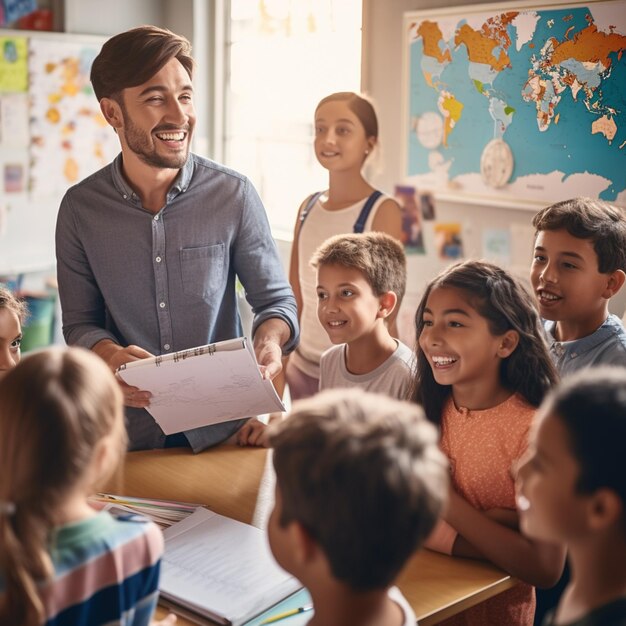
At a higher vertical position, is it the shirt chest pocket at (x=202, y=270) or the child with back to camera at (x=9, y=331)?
the shirt chest pocket at (x=202, y=270)

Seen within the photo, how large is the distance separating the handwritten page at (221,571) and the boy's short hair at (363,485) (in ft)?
1.15

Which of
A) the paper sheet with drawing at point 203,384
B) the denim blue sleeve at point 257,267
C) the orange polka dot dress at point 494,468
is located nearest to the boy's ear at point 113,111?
the denim blue sleeve at point 257,267

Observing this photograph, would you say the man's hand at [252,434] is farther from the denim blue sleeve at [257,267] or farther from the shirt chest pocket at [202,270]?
the shirt chest pocket at [202,270]

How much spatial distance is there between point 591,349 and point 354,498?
4.15 feet

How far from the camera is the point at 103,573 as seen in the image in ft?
3.74

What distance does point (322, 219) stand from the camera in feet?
10.1

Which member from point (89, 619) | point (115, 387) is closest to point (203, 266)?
point (115, 387)

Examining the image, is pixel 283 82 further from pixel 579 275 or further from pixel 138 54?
pixel 579 275

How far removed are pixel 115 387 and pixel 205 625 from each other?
17.5 inches

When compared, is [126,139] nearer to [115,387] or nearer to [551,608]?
[115,387]

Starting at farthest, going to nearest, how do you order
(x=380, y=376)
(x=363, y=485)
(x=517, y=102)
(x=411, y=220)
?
(x=411, y=220)
(x=517, y=102)
(x=380, y=376)
(x=363, y=485)

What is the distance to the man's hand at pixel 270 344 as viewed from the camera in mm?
1959

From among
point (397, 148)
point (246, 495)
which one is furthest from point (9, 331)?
point (397, 148)

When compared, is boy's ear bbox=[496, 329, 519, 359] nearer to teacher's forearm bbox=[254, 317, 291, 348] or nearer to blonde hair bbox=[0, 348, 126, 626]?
teacher's forearm bbox=[254, 317, 291, 348]
